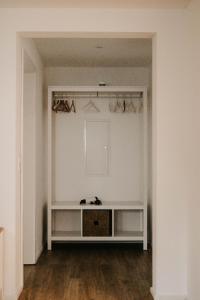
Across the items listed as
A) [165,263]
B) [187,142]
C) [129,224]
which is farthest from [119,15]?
[129,224]

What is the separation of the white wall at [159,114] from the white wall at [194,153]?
0.09m

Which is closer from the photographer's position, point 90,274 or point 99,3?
point 99,3

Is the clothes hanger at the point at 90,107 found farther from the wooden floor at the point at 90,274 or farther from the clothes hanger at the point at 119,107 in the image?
the wooden floor at the point at 90,274

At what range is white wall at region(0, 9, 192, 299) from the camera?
3270mm

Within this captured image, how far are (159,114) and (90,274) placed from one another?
1.98 m

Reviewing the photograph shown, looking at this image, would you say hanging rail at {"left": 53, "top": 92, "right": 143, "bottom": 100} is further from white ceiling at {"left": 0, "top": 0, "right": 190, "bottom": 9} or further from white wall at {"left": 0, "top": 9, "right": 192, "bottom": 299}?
white ceiling at {"left": 0, "top": 0, "right": 190, "bottom": 9}

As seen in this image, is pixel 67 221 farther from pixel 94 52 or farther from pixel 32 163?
pixel 94 52

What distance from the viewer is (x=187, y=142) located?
3262 millimetres

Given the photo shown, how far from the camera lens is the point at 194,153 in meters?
3.09

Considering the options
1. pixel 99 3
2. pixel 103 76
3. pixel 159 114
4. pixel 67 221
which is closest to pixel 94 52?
pixel 103 76

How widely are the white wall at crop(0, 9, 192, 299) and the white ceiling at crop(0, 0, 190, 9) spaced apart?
0.24ft

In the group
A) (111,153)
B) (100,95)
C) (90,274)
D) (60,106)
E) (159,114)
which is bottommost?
(90,274)

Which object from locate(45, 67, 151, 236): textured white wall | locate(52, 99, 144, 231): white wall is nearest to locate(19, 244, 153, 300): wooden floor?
locate(45, 67, 151, 236): textured white wall

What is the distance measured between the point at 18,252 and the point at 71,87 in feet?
8.31
